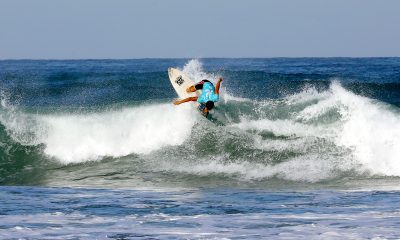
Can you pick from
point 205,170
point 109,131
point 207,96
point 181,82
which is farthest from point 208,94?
point 109,131

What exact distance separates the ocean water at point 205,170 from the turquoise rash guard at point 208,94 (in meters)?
0.95

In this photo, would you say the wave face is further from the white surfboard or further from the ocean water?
the white surfboard

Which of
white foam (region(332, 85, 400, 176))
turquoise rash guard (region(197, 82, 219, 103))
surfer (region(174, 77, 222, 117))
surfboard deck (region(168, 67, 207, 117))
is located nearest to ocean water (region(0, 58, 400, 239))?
white foam (region(332, 85, 400, 176))

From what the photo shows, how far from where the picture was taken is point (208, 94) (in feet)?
49.3

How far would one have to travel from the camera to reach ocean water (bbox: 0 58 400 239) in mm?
8539

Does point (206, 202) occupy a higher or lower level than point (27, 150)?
lower

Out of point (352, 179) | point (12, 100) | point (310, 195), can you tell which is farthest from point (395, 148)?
point (12, 100)

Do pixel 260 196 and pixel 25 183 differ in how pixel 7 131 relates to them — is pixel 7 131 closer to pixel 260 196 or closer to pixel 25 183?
pixel 25 183

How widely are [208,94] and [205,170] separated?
6.22ft

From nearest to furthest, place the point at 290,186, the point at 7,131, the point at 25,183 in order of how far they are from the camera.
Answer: the point at 290,186 → the point at 25,183 → the point at 7,131

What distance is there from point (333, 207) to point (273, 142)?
557 centimetres

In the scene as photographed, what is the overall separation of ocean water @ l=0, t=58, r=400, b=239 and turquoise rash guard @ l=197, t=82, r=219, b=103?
948 mm

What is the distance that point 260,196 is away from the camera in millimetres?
10875

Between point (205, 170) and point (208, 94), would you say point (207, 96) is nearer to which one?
point (208, 94)
